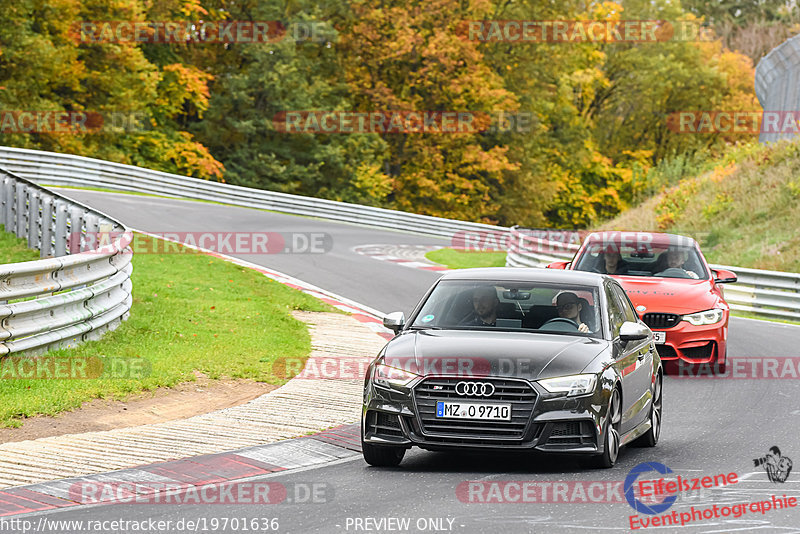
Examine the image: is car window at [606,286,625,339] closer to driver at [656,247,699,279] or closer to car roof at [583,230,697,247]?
driver at [656,247,699,279]

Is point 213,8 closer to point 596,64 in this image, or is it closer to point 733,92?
point 596,64

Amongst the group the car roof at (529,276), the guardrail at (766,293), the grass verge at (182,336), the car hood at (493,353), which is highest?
the car roof at (529,276)

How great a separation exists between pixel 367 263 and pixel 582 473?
19.4 meters

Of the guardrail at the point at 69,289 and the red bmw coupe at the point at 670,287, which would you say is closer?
the guardrail at the point at 69,289

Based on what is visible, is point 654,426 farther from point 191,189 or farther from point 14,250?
point 191,189

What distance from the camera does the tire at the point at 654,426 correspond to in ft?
31.6

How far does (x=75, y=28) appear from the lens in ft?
159

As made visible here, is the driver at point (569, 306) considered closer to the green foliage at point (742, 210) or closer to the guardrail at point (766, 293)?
the guardrail at point (766, 293)

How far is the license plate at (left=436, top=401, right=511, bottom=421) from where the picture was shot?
796cm

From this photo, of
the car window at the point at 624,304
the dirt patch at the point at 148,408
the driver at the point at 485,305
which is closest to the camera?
the driver at the point at 485,305

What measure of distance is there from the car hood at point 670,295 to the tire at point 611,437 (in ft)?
18.1

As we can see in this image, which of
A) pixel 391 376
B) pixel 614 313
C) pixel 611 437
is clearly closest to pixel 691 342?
pixel 614 313

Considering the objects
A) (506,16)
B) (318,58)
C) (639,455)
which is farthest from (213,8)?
(639,455)

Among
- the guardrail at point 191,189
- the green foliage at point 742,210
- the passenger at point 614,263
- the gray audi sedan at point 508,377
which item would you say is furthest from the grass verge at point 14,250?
the guardrail at point 191,189
